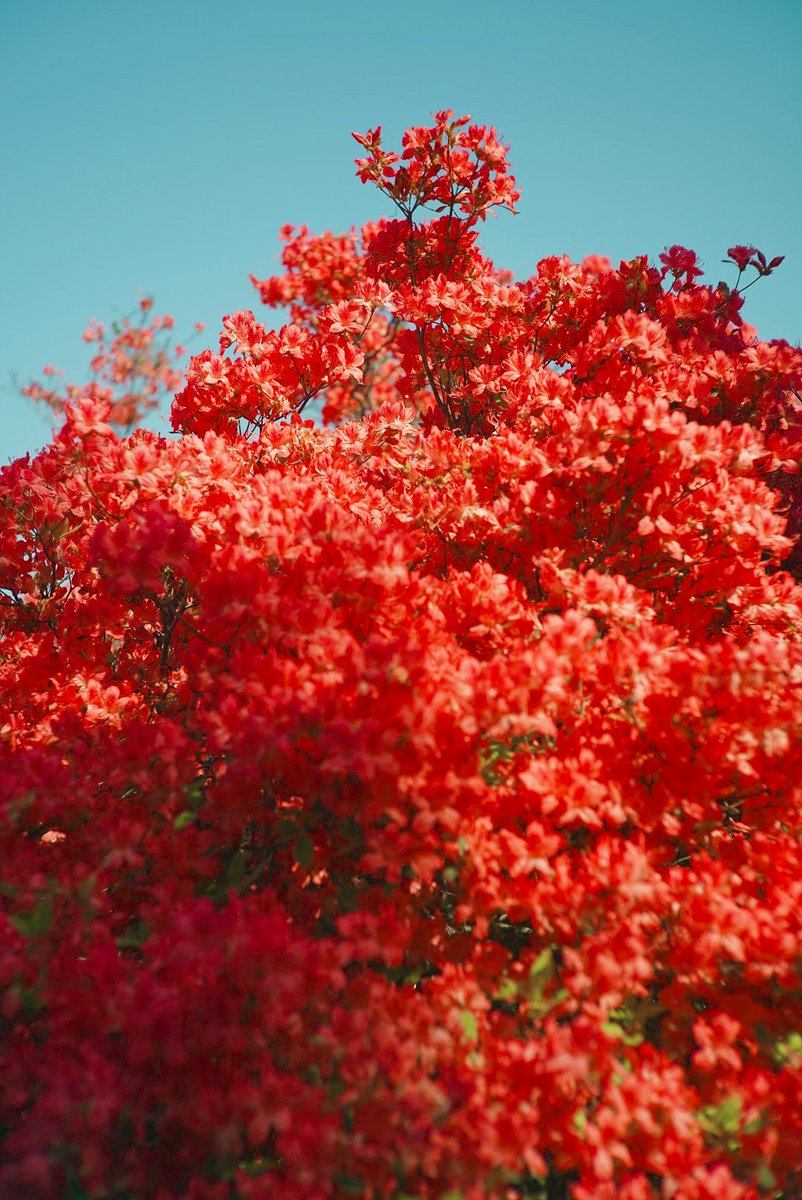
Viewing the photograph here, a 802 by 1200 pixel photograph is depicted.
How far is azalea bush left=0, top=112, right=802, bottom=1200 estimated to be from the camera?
5.57 feet

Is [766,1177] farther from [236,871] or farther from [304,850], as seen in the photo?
[236,871]

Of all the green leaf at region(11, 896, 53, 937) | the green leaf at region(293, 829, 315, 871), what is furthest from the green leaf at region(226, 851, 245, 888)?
the green leaf at region(11, 896, 53, 937)

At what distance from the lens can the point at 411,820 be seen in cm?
A: 224

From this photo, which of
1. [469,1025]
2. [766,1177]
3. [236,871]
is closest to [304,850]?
[236,871]

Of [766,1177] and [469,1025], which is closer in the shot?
[766,1177]

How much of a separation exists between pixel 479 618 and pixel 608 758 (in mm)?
712

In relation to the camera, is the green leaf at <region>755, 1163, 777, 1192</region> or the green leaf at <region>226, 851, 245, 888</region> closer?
the green leaf at <region>755, 1163, 777, 1192</region>

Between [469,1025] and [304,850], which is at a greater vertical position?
[304,850]

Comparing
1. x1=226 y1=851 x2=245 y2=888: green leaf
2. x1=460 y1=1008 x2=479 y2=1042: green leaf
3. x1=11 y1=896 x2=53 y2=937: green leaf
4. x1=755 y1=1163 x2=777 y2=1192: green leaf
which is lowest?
x1=755 y1=1163 x2=777 y2=1192: green leaf

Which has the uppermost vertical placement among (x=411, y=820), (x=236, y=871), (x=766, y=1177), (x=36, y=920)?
(x=411, y=820)

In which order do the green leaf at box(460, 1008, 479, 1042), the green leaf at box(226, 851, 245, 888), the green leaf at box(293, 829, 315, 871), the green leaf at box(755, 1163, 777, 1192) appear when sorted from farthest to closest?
the green leaf at box(226, 851, 245, 888)
the green leaf at box(293, 829, 315, 871)
the green leaf at box(460, 1008, 479, 1042)
the green leaf at box(755, 1163, 777, 1192)

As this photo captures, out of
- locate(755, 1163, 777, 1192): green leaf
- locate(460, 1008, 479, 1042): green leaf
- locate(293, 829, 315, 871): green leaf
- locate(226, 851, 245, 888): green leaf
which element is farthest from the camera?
locate(226, 851, 245, 888): green leaf

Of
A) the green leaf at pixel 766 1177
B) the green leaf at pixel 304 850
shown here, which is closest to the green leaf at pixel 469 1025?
the green leaf at pixel 304 850

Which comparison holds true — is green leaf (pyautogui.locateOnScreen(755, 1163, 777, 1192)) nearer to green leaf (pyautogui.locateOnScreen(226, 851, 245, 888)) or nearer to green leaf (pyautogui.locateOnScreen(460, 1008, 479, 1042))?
green leaf (pyautogui.locateOnScreen(460, 1008, 479, 1042))
